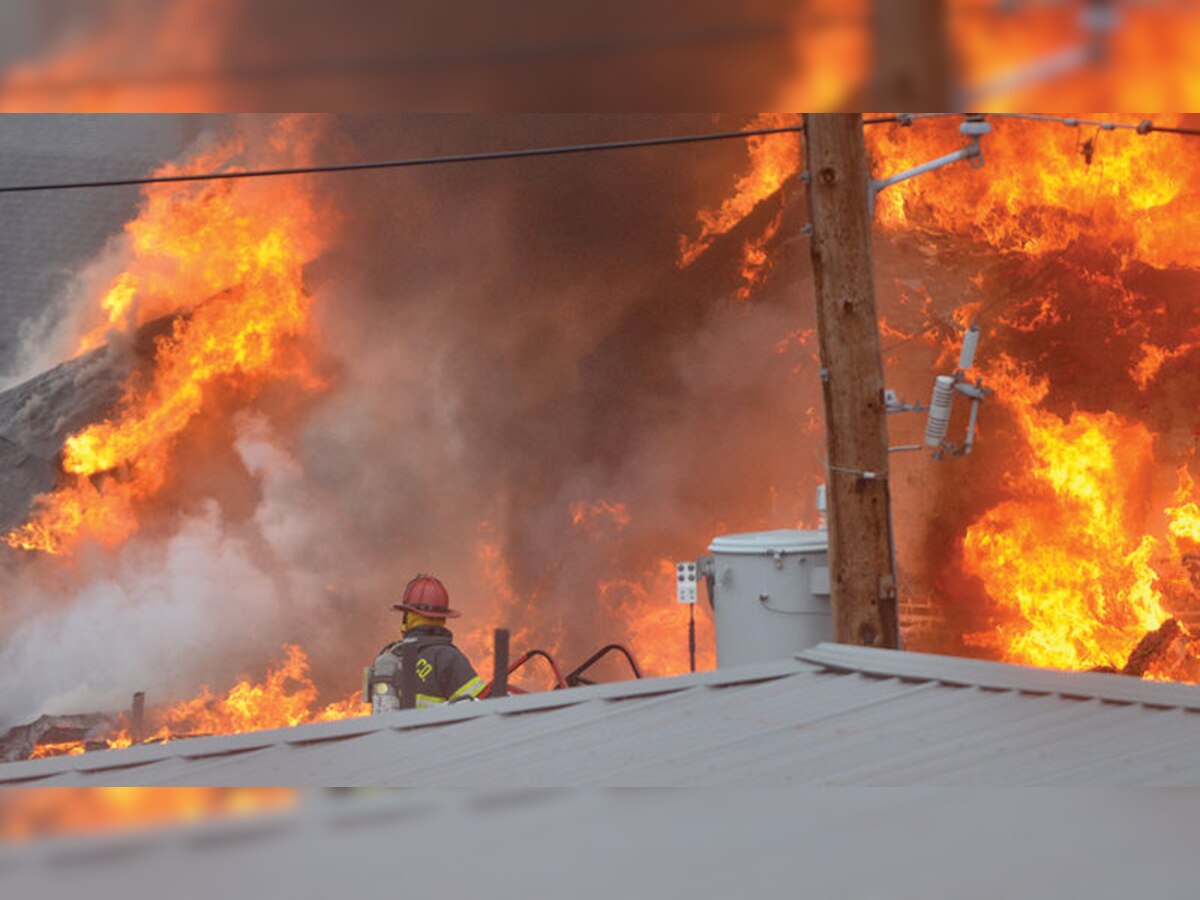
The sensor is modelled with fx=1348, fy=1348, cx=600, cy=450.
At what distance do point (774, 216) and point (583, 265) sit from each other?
2.08 m

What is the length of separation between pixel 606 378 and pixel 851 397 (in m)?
6.89

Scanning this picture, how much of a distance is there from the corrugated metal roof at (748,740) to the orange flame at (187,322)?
9.52 meters

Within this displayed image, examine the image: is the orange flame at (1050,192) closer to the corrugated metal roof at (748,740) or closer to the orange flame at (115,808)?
the corrugated metal roof at (748,740)

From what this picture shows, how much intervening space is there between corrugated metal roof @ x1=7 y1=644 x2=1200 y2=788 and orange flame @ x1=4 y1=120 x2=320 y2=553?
31.2ft

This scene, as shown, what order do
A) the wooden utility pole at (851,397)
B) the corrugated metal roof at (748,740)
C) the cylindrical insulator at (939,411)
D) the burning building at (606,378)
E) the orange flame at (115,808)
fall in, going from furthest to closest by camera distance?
the burning building at (606,378) → the cylindrical insulator at (939,411) → the wooden utility pole at (851,397) → the corrugated metal roof at (748,740) → the orange flame at (115,808)

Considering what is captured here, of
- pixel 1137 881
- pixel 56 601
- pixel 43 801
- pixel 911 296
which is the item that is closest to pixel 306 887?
pixel 43 801

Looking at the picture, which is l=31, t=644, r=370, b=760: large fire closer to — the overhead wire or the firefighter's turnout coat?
the overhead wire

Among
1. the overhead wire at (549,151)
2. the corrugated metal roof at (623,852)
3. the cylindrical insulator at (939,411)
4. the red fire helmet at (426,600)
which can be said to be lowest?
the corrugated metal roof at (623,852)

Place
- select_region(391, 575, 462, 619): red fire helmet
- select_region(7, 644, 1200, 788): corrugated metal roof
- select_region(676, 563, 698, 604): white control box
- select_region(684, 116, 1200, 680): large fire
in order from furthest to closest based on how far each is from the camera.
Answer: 1. select_region(684, 116, 1200, 680): large fire
2. select_region(676, 563, 698, 604): white control box
3. select_region(391, 575, 462, 619): red fire helmet
4. select_region(7, 644, 1200, 788): corrugated metal roof

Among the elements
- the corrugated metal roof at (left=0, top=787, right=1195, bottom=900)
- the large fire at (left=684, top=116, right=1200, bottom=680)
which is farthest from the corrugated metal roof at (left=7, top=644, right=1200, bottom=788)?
the large fire at (left=684, top=116, right=1200, bottom=680)

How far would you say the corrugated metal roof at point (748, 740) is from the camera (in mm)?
3402

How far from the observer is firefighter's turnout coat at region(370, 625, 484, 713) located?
25.4ft

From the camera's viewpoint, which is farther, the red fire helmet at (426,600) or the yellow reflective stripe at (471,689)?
the red fire helmet at (426,600)

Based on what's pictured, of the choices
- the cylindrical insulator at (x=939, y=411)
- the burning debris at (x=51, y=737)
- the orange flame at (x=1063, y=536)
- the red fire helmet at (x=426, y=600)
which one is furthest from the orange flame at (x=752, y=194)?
the burning debris at (x=51, y=737)
